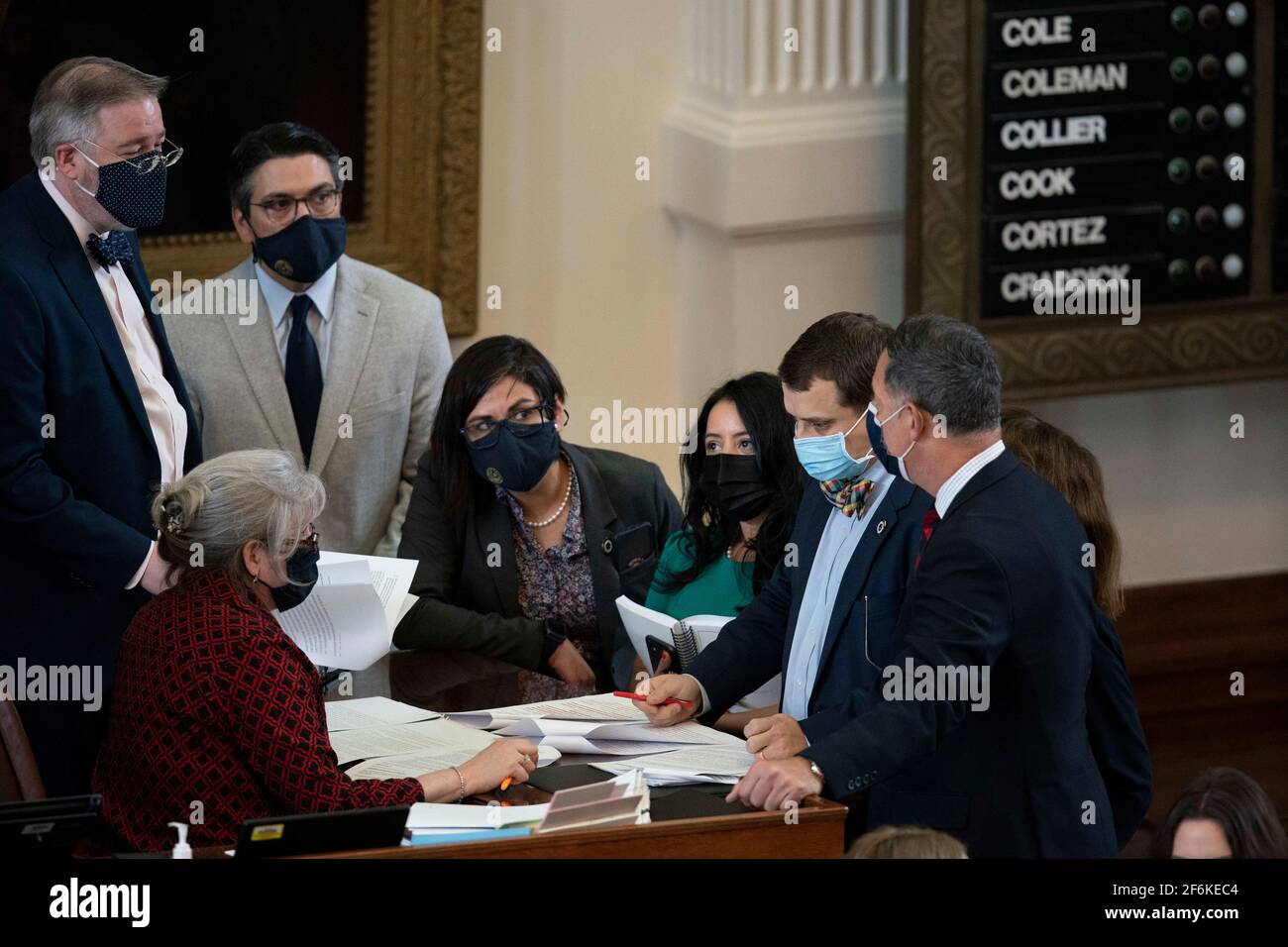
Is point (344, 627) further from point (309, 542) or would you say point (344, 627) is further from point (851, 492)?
point (851, 492)

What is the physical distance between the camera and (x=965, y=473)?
2.78m

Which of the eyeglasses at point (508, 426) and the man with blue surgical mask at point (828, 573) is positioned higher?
the eyeglasses at point (508, 426)

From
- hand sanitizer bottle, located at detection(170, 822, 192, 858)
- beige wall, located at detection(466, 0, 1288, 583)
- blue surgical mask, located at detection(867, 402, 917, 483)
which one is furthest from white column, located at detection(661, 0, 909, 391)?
hand sanitizer bottle, located at detection(170, 822, 192, 858)

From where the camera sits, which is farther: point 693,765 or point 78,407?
point 78,407

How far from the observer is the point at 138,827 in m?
2.80

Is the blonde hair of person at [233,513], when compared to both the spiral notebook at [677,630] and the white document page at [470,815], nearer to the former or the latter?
the white document page at [470,815]

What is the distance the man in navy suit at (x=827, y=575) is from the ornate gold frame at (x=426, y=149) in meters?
2.32

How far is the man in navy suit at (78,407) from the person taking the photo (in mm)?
3529

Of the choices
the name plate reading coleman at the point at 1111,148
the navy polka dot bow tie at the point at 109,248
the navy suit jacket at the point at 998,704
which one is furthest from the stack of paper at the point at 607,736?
the name plate reading coleman at the point at 1111,148

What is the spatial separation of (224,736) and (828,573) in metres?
1.11

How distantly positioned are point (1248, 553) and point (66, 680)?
13.6 ft

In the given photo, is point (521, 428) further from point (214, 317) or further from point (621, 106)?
point (621, 106)

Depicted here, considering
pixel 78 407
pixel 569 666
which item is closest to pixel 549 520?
pixel 569 666
